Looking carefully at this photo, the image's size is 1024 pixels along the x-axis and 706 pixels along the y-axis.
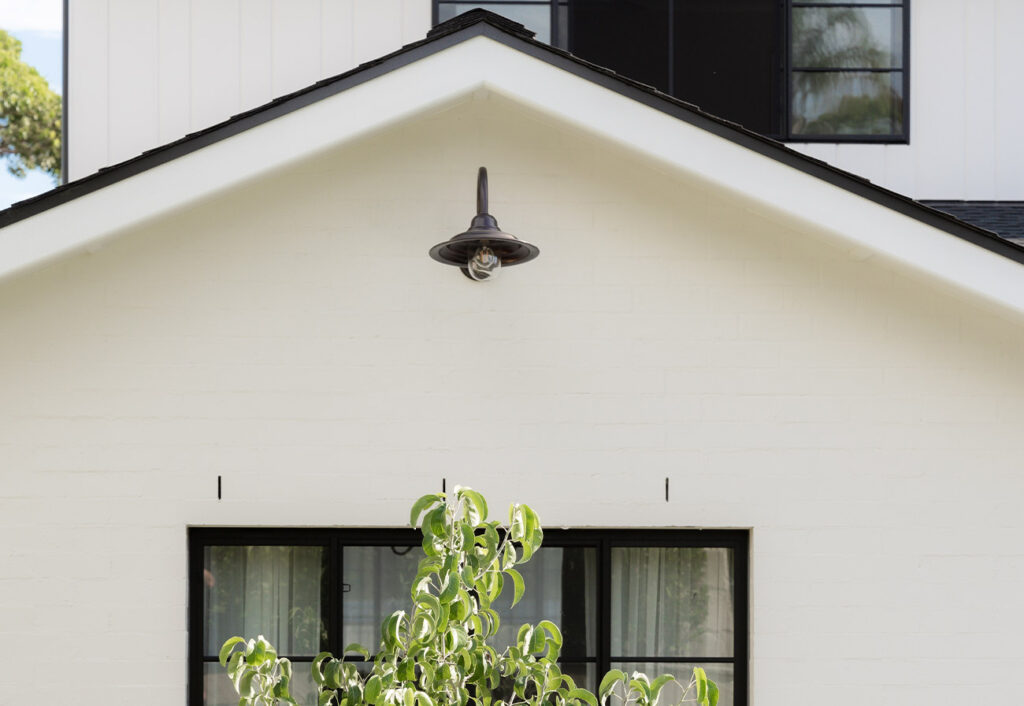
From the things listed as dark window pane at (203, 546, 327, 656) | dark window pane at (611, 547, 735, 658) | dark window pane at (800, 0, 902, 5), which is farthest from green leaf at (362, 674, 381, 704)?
dark window pane at (800, 0, 902, 5)

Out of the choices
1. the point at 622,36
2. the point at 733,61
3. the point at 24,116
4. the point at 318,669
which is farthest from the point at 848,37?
the point at 24,116

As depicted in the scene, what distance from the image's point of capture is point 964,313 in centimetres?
430

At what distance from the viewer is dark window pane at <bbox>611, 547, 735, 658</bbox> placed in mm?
4332

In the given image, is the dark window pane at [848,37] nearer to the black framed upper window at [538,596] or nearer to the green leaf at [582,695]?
the black framed upper window at [538,596]

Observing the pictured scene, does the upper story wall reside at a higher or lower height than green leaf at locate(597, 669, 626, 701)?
higher

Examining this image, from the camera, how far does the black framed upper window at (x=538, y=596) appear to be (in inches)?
167

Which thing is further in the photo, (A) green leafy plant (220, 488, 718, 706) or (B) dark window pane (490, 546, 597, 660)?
(B) dark window pane (490, 546, 597, 660)

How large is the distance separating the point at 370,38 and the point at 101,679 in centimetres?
333

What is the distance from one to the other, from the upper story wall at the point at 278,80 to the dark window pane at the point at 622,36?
32.8 inches

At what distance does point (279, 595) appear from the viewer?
427 cm

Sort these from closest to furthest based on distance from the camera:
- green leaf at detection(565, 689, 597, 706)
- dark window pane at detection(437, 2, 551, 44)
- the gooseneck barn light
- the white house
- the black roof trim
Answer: green leaf at detection(565, 689, 597, 706)
the gooseneck barn light
the black roof trim
the white house
dark window pane at detection(437, 2, 551, 44)

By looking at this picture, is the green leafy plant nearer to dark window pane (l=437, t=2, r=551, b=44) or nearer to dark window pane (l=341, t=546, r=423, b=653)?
dark window pane (l=341, t=546, r=423, b=653)

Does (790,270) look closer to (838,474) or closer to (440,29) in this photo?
(838,474)

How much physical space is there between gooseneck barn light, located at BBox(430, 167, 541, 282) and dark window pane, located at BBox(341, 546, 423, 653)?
132 centimetres
